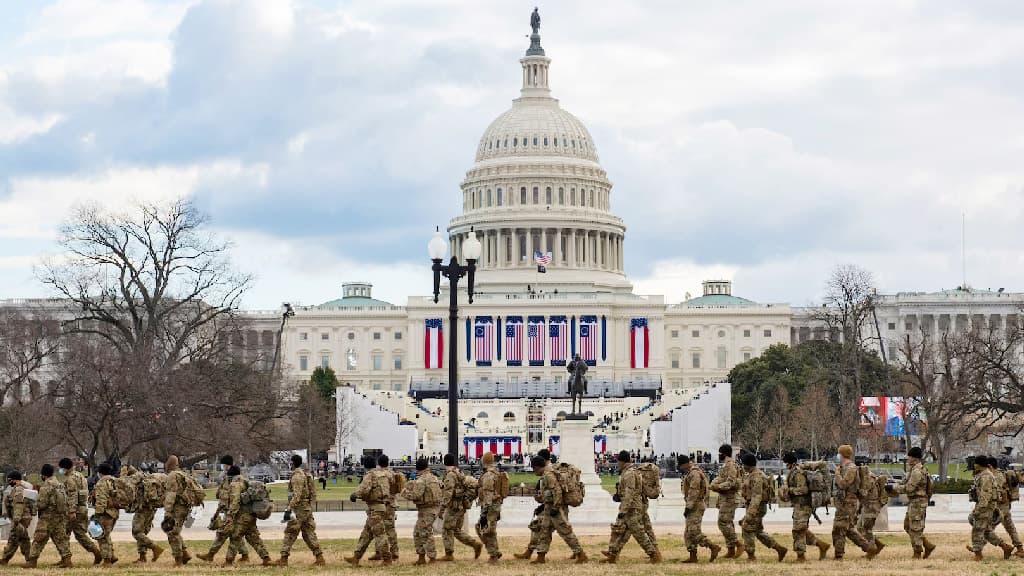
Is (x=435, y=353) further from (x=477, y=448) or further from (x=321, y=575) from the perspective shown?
(x=321, y=575)

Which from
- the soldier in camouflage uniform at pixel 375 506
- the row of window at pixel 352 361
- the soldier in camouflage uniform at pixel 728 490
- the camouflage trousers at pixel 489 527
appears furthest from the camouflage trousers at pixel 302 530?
the row of window at pixel 352 361

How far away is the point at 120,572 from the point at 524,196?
460ft

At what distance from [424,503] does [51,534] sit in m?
5.89

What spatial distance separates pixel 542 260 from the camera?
161625 mm

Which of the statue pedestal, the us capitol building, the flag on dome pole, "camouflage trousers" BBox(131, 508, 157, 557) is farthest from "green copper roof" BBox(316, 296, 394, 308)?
"camouflage trousers" BBox(131, 508, 157, 557)

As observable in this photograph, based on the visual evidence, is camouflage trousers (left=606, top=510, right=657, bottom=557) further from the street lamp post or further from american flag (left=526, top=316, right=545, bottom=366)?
american flag (left=526, top=316, right=545, bottom=366)

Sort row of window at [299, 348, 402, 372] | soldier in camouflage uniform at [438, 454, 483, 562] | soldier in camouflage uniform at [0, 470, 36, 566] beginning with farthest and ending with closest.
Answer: row of window at [299, 348, 402, 372] → soldier in camouflage uniform at [438, 454, 483, 562] → soldier in camouflage uniform at [0, 470, 36, 566]

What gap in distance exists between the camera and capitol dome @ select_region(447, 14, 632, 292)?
168000 mm

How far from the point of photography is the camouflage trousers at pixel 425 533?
3219cm

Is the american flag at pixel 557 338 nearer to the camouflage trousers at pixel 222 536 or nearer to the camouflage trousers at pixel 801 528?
the camouflage trousers at pixel 801 528

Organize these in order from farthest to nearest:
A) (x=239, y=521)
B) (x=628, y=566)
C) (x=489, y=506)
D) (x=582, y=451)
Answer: (x=582, y=451) → (x=489, y=506) → (x=239, y=521) → (x=628, y=566)

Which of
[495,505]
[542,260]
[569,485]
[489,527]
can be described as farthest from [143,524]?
[542,260]

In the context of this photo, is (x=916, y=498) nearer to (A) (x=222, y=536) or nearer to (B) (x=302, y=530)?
(B) (x=302, y=530)

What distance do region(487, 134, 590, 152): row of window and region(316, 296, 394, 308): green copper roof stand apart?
1671 centimetres
